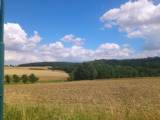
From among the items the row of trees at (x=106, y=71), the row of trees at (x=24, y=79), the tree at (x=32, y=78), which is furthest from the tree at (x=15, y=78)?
the row of trees at (x=106, y=71)

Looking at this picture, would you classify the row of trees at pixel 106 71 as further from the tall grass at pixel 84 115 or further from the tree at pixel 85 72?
the tall grass at pixel 84 115

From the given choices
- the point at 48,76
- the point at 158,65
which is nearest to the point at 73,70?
the point at 48,76

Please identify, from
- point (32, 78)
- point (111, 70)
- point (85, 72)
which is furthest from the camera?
point (111, 70)

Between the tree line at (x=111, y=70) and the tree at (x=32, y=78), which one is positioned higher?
the tree line at (x=111, y=70)

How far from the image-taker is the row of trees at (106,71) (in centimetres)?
8856

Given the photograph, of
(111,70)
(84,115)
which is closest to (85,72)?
(111,70)

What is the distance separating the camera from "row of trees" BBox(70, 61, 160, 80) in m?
88.6

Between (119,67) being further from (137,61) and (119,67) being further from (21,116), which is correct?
(21,116)

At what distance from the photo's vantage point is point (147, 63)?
8938 cm

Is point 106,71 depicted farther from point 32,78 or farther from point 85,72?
point 32,78

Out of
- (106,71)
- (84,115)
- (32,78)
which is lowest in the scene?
(32,78)

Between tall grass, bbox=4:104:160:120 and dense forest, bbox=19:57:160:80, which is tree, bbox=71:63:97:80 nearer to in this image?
dense forest, bbox=19:57:160:80

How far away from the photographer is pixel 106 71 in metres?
91.8

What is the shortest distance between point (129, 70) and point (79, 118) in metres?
85.3
